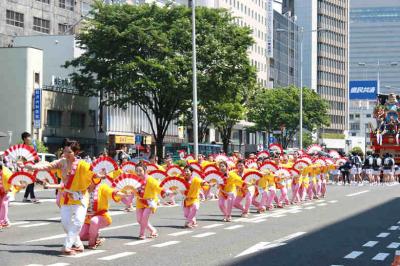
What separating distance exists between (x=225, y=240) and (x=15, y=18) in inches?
2170

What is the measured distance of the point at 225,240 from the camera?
15680 mm

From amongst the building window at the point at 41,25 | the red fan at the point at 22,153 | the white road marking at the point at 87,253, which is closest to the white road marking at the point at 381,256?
the white road marking at the point at 87,253

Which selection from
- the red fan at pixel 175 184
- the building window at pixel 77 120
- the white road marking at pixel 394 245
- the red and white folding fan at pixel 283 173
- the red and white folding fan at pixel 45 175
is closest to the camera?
the white road marking at pixel 394 245

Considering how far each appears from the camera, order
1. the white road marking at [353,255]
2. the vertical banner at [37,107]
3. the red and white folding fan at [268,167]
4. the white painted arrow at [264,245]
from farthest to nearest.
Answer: the vertical banner at [37,107]
the red and white folding fan at [268,167]
the white painted arrow at [264,245]
the white road marking at [353,255]

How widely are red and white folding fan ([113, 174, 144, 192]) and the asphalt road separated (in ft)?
3.21

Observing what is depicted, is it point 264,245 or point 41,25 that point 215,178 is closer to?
point 264,245

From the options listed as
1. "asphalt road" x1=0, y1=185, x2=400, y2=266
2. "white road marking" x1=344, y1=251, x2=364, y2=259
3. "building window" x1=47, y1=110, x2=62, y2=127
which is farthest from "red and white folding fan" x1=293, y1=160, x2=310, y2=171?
"building window" x1=47, y1=110, x2=62, y2=127

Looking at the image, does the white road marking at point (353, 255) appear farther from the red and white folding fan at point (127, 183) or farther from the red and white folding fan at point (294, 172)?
the red and white folding fan at point (294, 172)

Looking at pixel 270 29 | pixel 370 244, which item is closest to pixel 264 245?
pixel 370 244

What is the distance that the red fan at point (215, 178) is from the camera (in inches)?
793

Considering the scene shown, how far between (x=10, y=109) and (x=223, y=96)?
591 inches

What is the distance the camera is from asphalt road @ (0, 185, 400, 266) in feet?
41.7

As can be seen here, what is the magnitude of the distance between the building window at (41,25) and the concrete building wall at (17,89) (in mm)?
13557

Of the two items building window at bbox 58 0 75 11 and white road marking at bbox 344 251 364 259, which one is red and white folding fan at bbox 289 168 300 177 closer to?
white road marking at bbox 344 251 364 259
